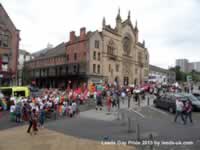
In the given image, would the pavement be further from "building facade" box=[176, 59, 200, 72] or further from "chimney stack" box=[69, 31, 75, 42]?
"building facade" box=[176, 59, 200, 72]

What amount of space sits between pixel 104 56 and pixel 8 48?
2020 cm

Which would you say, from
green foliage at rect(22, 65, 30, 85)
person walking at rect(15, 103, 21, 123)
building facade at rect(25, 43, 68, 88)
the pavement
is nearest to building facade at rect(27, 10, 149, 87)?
building facade at rect(25, 43, 68, 88)

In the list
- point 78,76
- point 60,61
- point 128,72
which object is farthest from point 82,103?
point 128,72

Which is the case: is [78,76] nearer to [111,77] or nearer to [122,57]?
[111,77]

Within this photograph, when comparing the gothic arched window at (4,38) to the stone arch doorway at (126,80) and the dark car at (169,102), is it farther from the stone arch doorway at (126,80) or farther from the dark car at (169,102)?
the stone arch doorway at (126,80)

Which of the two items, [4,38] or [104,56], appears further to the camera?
[104,56]

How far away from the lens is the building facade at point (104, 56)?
149 ft

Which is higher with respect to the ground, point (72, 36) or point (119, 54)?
point (72, 36)

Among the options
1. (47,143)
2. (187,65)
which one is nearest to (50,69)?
(47,143)

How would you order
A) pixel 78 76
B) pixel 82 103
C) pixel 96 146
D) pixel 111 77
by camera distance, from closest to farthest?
1. pixel 96 146
2. pixel 82 103
3. pixel 78 76
4. pixel 111 77

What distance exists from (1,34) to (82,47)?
16.4 metres

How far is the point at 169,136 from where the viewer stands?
39.8 feet

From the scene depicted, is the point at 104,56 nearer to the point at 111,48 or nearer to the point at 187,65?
the point at 111,48

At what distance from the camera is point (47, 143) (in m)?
11.1
